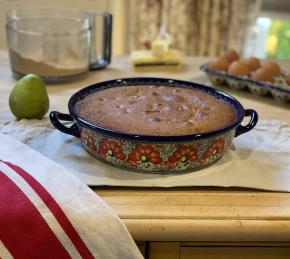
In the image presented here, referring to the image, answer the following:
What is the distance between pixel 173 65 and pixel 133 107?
1.96 feet

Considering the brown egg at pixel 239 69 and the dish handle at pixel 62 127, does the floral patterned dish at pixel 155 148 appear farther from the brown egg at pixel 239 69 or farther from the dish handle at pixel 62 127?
the brown egg at pixel 239 69

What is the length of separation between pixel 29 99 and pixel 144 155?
31 centimetres

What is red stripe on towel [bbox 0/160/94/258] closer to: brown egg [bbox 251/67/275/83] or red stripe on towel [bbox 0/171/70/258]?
red stripe on towel [bbox 0/171/70/258]

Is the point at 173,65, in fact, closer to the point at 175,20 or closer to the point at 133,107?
the point at 133,107

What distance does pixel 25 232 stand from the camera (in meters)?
0.56

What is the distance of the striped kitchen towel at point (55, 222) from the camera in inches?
22.1

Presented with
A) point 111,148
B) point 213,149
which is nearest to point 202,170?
A: point 213,149

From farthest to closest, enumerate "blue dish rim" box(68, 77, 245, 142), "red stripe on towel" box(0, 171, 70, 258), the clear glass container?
1. the clear glass container
2. "blue dish rim" box(68, 77, 245, 142)
3. "red stripe on towel" box(0, 171, 70, 258)

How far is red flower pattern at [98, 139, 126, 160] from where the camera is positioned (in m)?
0.69

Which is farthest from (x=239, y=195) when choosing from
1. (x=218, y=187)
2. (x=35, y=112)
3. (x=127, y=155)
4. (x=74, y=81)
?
(x=74, y=81)

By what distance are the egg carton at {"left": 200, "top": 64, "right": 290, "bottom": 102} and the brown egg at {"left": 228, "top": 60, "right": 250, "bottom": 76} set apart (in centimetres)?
2

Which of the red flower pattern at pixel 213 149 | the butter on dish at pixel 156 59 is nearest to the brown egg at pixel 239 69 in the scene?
the butter on dish at pixel 156 59

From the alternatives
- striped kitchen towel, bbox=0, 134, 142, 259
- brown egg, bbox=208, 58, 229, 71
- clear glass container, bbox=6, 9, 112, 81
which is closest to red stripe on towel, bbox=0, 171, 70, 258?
striped kitchen towel, bbox=0, 134, 142, 259

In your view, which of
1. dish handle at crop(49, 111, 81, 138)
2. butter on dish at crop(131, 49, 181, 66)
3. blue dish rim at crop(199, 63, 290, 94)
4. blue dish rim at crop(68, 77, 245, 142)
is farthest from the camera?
butter on dish at crop(131, 49, 181, 66)
